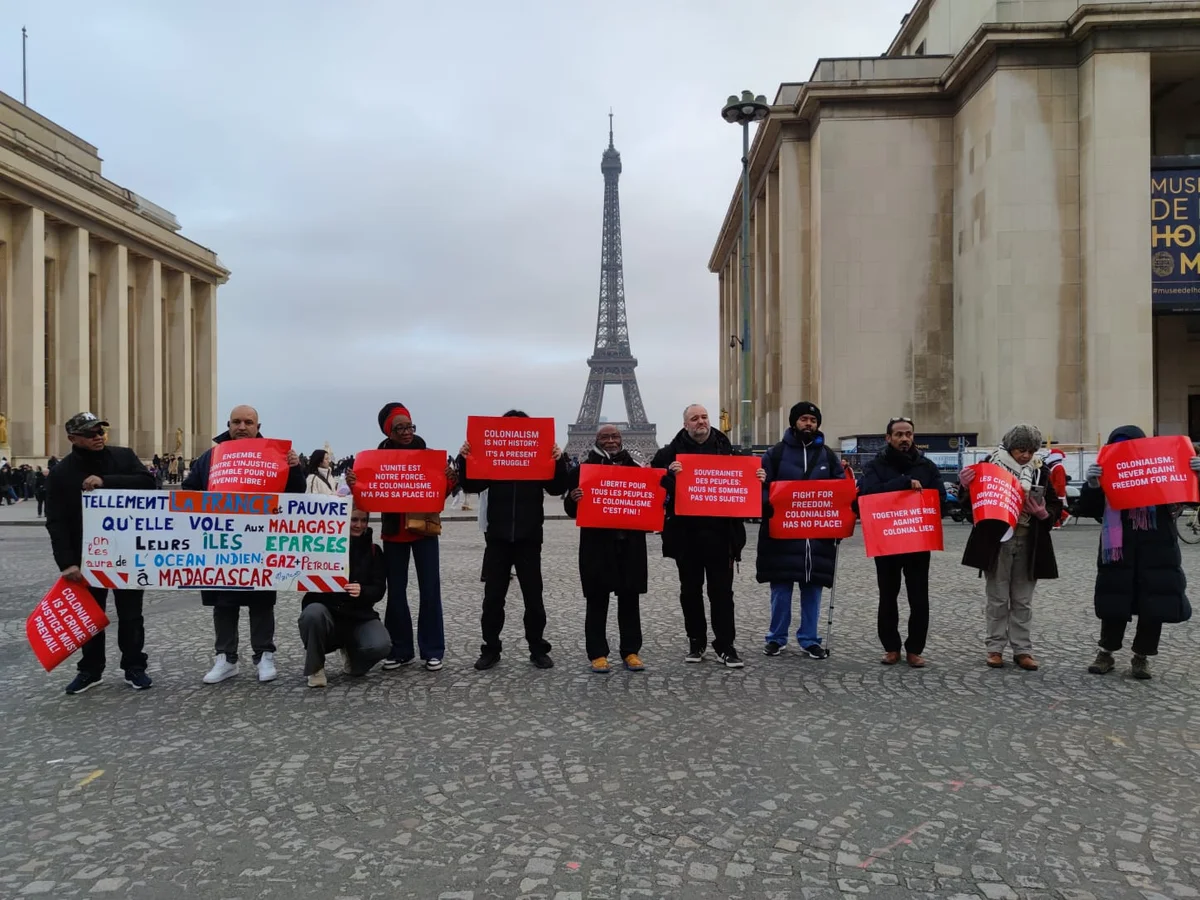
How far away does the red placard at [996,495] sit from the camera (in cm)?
684

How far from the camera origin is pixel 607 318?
320 ft

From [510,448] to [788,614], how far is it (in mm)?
2584

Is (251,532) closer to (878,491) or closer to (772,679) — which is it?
(772,679)

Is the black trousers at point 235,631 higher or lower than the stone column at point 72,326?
lower

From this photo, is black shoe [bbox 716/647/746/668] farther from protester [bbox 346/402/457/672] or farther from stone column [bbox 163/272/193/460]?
stone column [bbox 163/272/193/460]

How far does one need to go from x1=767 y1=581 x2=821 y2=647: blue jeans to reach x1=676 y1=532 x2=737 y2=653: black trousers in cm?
45

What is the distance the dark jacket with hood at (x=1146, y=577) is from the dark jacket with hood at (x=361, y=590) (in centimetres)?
510

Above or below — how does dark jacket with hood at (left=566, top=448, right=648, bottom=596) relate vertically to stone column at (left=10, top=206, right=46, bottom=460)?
below

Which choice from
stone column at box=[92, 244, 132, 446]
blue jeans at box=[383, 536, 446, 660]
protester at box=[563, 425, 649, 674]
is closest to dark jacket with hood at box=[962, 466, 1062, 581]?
protester at box=[563, 425, 649, 674]

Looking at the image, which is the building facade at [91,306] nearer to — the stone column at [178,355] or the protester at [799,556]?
the stone column at [178,355]

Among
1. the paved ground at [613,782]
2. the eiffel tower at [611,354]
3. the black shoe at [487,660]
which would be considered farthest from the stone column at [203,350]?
the black shoe at [487,660]

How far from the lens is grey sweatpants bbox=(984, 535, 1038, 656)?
23.0 feet

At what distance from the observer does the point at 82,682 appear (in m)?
6.40

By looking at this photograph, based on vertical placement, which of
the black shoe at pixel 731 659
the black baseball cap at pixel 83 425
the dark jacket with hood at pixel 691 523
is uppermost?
the black baseball cap at pixel 83 425
